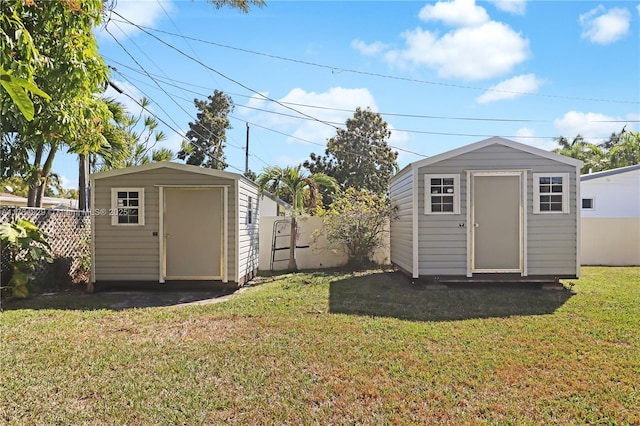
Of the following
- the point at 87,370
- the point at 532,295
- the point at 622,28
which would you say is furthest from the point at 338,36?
the point at 87,370

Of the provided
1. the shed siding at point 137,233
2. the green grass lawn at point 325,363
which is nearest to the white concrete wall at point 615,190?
the green grass lawn at point 325,363

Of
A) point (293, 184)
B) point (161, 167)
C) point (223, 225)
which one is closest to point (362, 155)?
point (293, 184)

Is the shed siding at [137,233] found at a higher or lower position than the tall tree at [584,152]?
lower

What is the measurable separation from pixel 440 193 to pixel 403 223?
4.13 ft

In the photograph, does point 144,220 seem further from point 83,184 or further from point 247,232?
point 83,184

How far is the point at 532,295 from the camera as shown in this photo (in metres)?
6.91

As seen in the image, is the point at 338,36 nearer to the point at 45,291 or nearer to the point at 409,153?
the point at 45,291

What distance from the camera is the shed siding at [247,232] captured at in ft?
25.5

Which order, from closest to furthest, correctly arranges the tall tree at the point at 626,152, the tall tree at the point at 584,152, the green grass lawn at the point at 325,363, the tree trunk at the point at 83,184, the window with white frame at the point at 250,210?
the green grass lawn at the point at 325,363 → the window with white frame at the point at 250,210 → the tree trunk at the point at 83,184 → the tall tree at the point at 626,152 → the tall tree at the point at 584,152

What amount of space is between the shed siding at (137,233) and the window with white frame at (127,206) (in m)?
0.07

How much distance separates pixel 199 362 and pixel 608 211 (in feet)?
46.6

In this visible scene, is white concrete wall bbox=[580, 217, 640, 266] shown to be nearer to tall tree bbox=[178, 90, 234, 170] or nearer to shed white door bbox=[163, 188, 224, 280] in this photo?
shed white door bbox=[163, 188, 224, 280]

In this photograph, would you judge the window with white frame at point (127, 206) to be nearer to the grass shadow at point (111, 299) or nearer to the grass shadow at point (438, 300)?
the grass shadow at point (111, 299)

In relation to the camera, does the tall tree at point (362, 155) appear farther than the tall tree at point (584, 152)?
Yes
